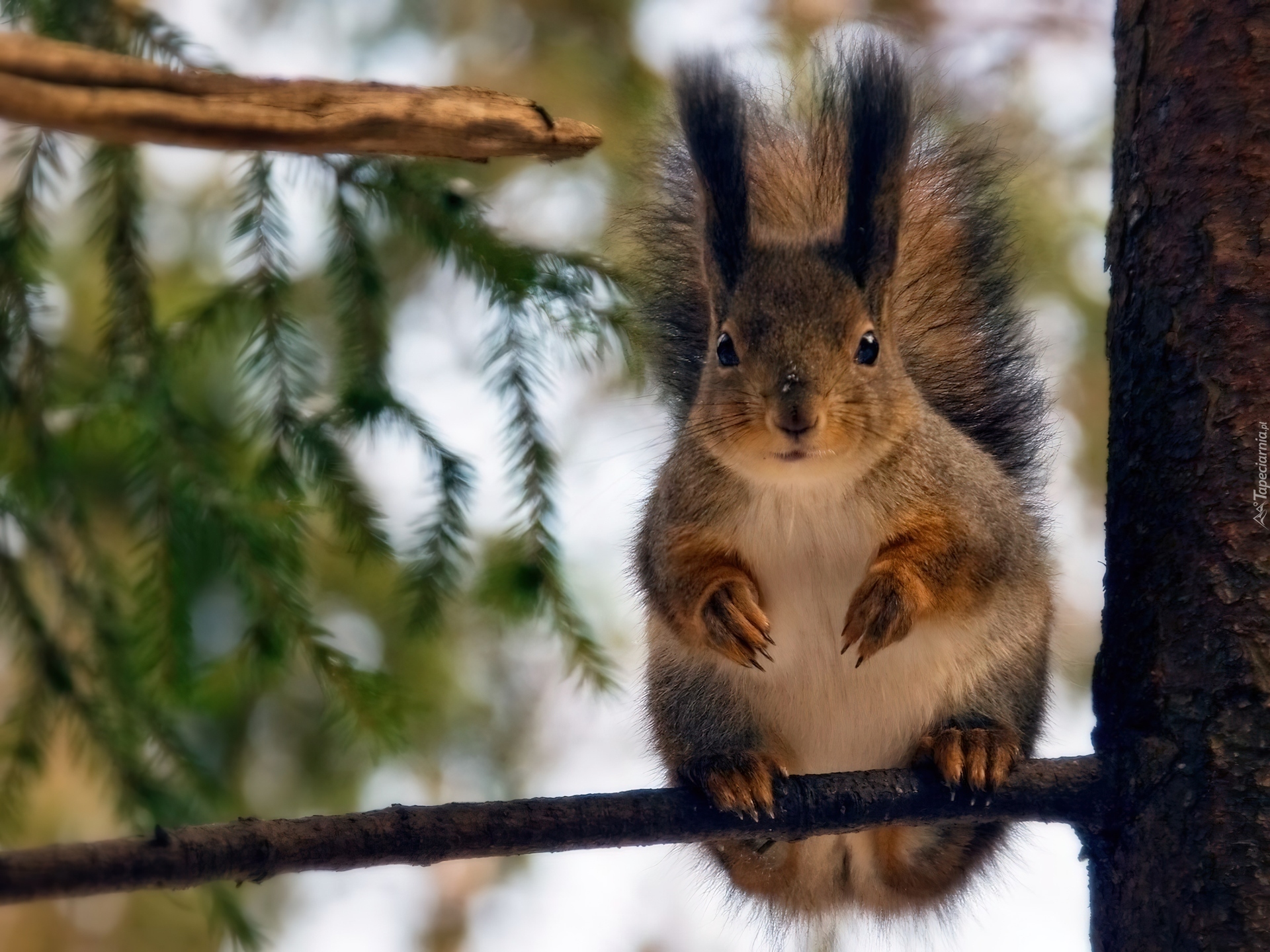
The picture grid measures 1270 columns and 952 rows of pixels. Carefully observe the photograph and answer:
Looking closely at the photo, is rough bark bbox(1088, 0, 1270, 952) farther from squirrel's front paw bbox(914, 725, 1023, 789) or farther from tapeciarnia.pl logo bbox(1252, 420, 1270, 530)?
squirrel's front paw bbox(914, 725, 1023, 789)

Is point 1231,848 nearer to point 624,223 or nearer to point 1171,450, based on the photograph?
point 1171,450

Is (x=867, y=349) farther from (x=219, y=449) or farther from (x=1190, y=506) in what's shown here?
(x=219, y=449)

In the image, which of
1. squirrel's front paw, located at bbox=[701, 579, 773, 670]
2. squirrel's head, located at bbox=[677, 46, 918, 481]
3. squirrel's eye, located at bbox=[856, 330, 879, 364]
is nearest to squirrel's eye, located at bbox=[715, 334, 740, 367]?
squirrel's head, located at bbox=[677, 46, 918, 481]

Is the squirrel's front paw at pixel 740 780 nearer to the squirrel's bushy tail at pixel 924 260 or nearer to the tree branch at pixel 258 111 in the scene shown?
the squirrel's bushy tail at pixel 924 260

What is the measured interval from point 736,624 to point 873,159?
2.12 ft

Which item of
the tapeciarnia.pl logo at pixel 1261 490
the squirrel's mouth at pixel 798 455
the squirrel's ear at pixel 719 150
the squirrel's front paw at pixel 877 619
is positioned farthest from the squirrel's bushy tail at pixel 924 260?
the tapeciarnia.pl logo at pixel 1261 490

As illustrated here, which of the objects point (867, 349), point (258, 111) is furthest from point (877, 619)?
point (258, 111)

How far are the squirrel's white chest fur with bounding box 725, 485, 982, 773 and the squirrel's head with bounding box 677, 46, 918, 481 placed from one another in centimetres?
9

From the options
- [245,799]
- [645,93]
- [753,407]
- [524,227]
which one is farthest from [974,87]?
[245,799]

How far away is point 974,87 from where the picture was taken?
10.3ft

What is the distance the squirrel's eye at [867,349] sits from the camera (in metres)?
1.91

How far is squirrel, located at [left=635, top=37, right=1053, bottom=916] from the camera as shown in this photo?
1812 millimetres

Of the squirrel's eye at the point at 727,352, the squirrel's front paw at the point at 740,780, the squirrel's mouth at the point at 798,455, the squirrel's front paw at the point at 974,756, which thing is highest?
the squirrel's eye at the point at 727,352

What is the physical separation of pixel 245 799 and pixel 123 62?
220 cm
